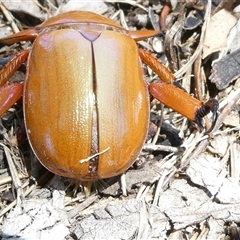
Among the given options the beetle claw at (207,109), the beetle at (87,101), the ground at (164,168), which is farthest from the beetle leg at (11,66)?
the beetle claw at (207,109)

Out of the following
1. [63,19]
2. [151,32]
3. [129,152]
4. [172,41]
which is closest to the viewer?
[129,152]

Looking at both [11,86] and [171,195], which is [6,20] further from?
[171,195]

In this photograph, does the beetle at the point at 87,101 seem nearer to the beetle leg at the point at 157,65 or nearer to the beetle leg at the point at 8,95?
the beetle leg at the point at 8,95

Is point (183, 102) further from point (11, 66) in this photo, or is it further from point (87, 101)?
point (11, 66)

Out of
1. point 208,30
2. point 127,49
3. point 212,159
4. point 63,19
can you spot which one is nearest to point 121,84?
point 127,49

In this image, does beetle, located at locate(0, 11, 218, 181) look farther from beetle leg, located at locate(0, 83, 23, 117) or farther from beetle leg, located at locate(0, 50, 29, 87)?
beetle leg, located at locate(0, 50, 29, 87)

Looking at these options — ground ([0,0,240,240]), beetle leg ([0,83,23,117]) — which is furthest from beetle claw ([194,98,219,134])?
beetle leg ([0,83,23,117])
